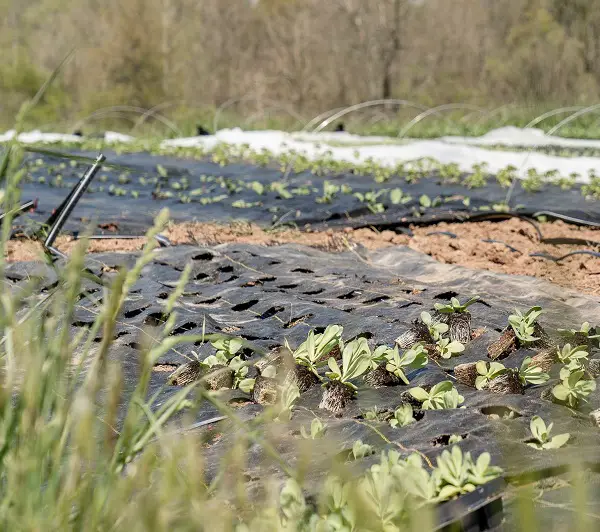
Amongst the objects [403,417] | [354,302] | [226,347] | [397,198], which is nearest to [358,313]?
[354,302]

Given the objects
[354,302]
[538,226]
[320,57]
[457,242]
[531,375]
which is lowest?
[320,57]

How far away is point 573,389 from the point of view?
6.52 feet

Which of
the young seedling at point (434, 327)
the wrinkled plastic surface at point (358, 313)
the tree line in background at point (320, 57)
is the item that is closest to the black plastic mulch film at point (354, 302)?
the wrinkled plastic surface at point (358, 313)

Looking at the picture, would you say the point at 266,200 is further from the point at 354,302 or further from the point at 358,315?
the point at 358,315

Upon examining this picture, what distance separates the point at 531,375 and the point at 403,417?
0.44 m

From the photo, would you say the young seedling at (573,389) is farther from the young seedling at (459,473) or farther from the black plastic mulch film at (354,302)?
the young seedling at (459,473)

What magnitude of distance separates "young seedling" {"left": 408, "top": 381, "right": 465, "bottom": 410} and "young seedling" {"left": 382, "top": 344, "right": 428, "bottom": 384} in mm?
159

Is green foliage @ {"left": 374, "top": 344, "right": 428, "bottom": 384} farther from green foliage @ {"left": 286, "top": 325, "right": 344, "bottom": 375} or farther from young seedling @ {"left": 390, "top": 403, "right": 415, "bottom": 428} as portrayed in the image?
young seedling @ {"left": 390, "top": 403, "right": 415, "bottom": 428}

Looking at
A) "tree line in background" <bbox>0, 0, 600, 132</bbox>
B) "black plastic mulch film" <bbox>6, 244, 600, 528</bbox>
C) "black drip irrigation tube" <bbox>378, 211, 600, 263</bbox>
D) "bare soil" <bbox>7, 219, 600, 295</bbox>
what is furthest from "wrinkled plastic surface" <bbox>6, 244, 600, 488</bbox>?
"tree line in background" <bbox>0, 0, 600, 132</bbox>

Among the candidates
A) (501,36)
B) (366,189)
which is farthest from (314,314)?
(501,36)

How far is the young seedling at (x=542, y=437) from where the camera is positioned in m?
1.75

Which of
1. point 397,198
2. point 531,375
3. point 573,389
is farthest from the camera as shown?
point 397,198

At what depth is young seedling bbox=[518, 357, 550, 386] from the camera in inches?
84.2

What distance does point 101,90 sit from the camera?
24500mm
